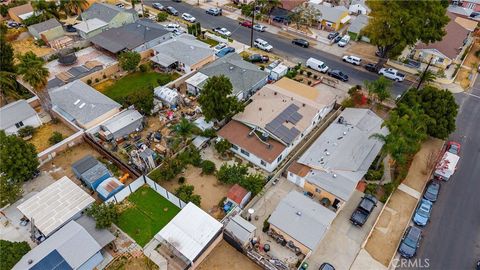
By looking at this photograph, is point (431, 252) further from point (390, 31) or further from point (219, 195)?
point (390, 31)

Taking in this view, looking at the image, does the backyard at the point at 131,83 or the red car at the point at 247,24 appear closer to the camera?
the backyard at the point at 131,83

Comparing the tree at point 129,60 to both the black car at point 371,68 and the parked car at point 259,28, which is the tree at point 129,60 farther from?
the black car at point 371,68

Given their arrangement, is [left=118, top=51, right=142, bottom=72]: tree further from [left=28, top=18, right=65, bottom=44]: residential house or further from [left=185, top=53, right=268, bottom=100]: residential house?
[left=28, top=18, right=65, bottom=44]: residential house

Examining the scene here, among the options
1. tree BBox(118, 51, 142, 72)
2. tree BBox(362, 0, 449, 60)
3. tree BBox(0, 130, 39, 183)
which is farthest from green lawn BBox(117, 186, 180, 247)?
tree BBox(362, 0, 449, 60)

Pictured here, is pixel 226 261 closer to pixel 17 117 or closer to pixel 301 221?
pixel 301 221

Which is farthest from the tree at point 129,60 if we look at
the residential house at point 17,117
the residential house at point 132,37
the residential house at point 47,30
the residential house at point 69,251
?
the residential house at point 69,251

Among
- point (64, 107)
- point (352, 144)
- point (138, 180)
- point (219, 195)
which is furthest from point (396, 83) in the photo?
point (64, 107)

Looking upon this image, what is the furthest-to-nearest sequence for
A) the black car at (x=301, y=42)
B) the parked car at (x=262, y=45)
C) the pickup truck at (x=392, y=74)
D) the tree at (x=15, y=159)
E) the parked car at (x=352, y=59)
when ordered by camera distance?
the black car at (x=301, y=42) → the parked car at (x=262, y=45) → the parked car at (x=352, y=59) → the pickup truck at (x=392, y=74) → the tree at (x=15, y=159)
